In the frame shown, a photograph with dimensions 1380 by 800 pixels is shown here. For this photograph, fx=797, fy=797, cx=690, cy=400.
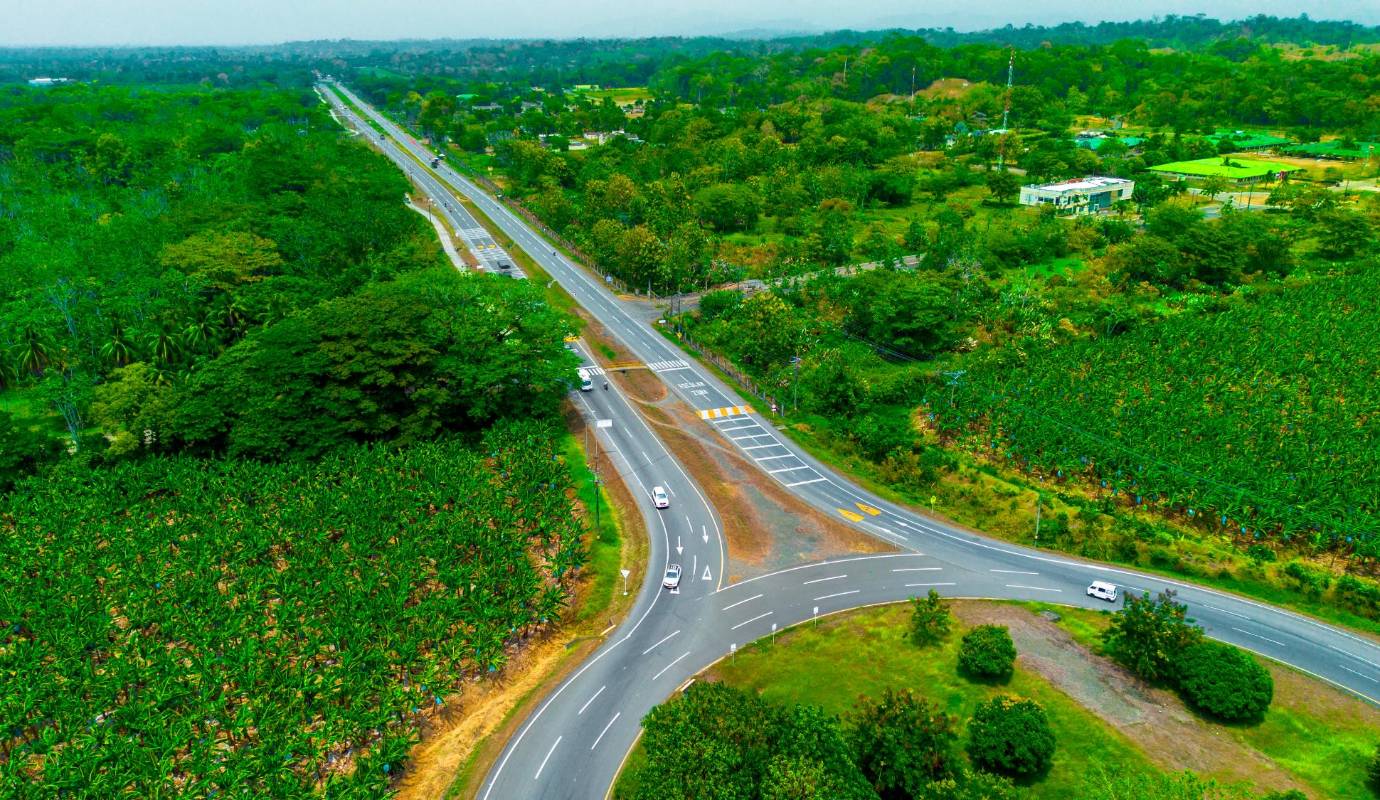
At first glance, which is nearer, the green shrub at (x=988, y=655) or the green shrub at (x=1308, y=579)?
the green shrub at (x=988, y=655)

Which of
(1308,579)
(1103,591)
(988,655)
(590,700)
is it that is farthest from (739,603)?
(1308,579)

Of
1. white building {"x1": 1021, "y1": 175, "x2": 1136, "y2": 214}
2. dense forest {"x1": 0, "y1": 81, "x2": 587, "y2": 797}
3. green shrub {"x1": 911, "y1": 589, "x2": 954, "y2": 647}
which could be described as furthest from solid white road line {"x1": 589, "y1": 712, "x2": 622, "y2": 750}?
white building {"x1": 1021, "y1": 175, "x2": 1136, "y2": 214}

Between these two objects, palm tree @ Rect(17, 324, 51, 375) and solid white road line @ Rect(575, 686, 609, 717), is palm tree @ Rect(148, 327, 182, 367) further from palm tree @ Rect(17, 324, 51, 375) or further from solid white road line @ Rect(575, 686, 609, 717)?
solid white road line @ Rect(575, 686, 609, 717)

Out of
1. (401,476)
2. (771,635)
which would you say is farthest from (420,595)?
(771,635)

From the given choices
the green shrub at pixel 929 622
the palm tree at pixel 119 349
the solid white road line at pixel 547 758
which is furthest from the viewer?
the palm tree at pixel 119 349

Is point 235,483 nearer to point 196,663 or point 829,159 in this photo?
point 196,663

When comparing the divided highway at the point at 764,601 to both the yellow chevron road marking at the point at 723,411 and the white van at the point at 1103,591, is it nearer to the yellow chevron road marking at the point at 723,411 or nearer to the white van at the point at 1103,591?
→ the white van at the point at 1103,591

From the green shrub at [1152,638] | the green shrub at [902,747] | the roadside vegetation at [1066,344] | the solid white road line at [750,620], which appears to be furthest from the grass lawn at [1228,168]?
the green shrub at [902,747]
